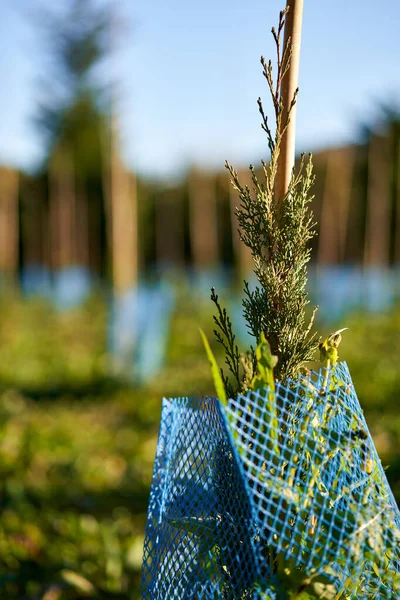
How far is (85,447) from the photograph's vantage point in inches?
190

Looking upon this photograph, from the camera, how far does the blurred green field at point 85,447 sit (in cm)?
291

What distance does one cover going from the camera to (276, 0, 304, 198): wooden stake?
1.49 m

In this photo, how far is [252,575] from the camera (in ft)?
4.40

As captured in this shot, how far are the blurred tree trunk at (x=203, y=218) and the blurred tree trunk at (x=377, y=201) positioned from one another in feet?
13.2

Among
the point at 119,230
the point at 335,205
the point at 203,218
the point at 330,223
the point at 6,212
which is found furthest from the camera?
the point at 203,218

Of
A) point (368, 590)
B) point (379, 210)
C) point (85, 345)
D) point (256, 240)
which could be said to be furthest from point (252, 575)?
point (379, 210)

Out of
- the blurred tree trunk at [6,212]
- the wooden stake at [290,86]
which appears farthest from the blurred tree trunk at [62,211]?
the wooden stake at [290,86]

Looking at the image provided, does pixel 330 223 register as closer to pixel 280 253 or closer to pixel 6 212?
pixel 6 212

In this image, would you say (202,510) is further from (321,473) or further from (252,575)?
(321,473)

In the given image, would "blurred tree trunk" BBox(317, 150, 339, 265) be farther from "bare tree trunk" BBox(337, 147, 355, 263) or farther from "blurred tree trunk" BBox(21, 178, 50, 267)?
"blurred tree trunk" BBox(21, 178, 50, 267)

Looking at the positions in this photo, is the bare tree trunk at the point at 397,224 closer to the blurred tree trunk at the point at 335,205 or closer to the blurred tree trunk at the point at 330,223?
the blurred tree trunk at the point at 335,205

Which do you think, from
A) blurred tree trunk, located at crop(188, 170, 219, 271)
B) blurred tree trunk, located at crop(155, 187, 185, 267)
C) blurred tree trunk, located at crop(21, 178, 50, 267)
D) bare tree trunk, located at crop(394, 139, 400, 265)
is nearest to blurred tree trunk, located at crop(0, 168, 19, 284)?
blurred tree trunk, located at crop(21, 178, 50, 267)

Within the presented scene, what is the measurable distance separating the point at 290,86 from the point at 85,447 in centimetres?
387

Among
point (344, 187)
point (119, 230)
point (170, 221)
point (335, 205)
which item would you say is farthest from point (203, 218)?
point (119, 230)
